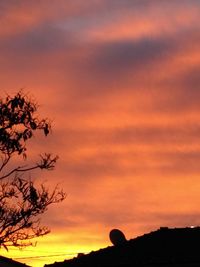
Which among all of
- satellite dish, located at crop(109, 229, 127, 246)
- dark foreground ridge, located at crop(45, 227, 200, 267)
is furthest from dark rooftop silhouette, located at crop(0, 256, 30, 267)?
satellite dish, located at crop(109, 229, 127, 246)

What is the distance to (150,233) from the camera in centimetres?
4147

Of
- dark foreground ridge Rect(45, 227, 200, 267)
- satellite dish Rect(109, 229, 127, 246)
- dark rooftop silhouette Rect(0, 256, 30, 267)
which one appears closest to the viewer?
dark foreground ridge Rect(45, 227, 200, 267)

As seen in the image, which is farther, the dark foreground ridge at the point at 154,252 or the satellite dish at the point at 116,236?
the satellite dish at the point at 116,236

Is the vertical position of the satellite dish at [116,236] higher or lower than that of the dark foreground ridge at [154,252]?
higher

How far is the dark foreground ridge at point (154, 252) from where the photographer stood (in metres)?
36.1

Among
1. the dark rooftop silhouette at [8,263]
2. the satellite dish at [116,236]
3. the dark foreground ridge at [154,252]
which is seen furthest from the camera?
the dark rooftop silhouette at [8,263]

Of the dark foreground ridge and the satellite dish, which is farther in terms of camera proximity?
the satellite dish

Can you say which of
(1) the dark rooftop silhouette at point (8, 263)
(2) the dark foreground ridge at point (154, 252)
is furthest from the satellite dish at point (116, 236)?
(1) the dark rooftop silhouette at point (8, 263)

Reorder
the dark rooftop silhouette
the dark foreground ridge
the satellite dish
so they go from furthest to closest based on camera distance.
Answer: the dark rooftop silhouette
the satellite dish
the dark foreground ridge

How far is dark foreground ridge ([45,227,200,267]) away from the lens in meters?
36.1

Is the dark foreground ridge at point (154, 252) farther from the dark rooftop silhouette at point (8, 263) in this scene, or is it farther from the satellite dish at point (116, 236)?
the dark rooftop silhouette at point (8, 263)

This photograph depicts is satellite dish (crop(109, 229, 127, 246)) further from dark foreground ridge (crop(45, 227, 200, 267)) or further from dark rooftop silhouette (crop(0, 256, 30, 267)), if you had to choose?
dark rooftop silhouette (crop(0, 256, 30, 267))

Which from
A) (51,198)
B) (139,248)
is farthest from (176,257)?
(51,198)

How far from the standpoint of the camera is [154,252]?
126ft
